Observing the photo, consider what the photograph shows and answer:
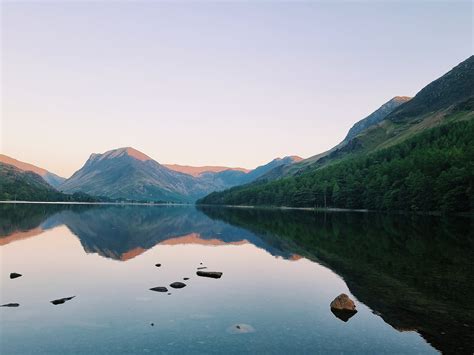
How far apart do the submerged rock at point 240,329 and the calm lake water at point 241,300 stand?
2.8 inches

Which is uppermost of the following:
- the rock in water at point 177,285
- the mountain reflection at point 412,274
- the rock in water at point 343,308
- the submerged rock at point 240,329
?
the rock in water at point 177,285

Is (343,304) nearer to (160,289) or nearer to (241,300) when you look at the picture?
(241,300)

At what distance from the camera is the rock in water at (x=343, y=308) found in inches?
1217

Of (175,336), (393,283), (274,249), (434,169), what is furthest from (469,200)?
(175,336)

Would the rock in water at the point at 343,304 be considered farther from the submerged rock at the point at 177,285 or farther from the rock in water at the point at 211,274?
the rock in water at the point at 211,274

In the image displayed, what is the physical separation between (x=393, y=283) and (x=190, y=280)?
22439mm

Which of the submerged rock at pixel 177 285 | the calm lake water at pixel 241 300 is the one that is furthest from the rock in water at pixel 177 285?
the calm lake water at pixel 241 300

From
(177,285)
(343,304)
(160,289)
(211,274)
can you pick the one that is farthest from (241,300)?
(211,274)

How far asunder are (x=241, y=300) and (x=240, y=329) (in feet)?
28.6

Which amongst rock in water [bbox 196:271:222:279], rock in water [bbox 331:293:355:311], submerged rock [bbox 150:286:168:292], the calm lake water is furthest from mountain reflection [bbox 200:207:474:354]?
submerged rock [bbox 150:286:168:292]

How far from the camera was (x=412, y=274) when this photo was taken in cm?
4434

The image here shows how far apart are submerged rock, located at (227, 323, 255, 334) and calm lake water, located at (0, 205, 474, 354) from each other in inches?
2.8

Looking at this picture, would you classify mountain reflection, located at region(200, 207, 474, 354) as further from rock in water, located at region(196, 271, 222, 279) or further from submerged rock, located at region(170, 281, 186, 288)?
submerged rock, located at region(170, 281, 186, 288)

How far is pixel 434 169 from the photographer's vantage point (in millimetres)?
162375
